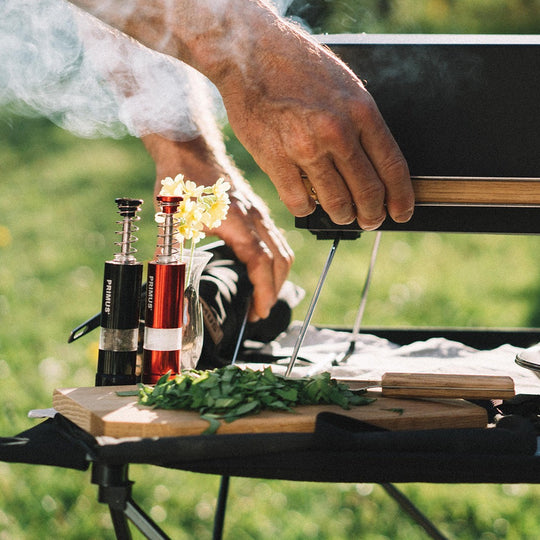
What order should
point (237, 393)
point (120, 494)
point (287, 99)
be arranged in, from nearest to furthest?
point (120, 494) → point (237, 393) → point (287, 99)

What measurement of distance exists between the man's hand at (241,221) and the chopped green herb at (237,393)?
562 millimetres

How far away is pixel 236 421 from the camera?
93 centimetres

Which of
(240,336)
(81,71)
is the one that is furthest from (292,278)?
(240,336)

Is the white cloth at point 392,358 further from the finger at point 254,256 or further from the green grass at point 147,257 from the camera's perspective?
the green grass at point 147,257

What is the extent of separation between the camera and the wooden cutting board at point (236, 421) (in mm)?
913

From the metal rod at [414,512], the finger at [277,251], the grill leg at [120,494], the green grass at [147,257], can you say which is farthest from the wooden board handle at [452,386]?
the green grass at [147,257]

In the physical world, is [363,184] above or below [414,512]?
above

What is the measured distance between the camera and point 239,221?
1.68 m

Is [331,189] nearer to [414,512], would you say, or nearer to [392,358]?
[392,358]

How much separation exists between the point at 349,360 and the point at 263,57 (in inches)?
25.2

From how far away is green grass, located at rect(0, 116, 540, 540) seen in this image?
2.29m

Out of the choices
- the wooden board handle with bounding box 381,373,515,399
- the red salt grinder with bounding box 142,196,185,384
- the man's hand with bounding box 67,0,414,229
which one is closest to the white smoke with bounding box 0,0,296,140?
the man's hand with bounding box 67,0,414,229

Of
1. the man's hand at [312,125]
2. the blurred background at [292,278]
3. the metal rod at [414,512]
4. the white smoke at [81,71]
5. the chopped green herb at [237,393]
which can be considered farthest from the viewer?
the blurred background at [292,278]

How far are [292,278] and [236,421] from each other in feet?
9.74
